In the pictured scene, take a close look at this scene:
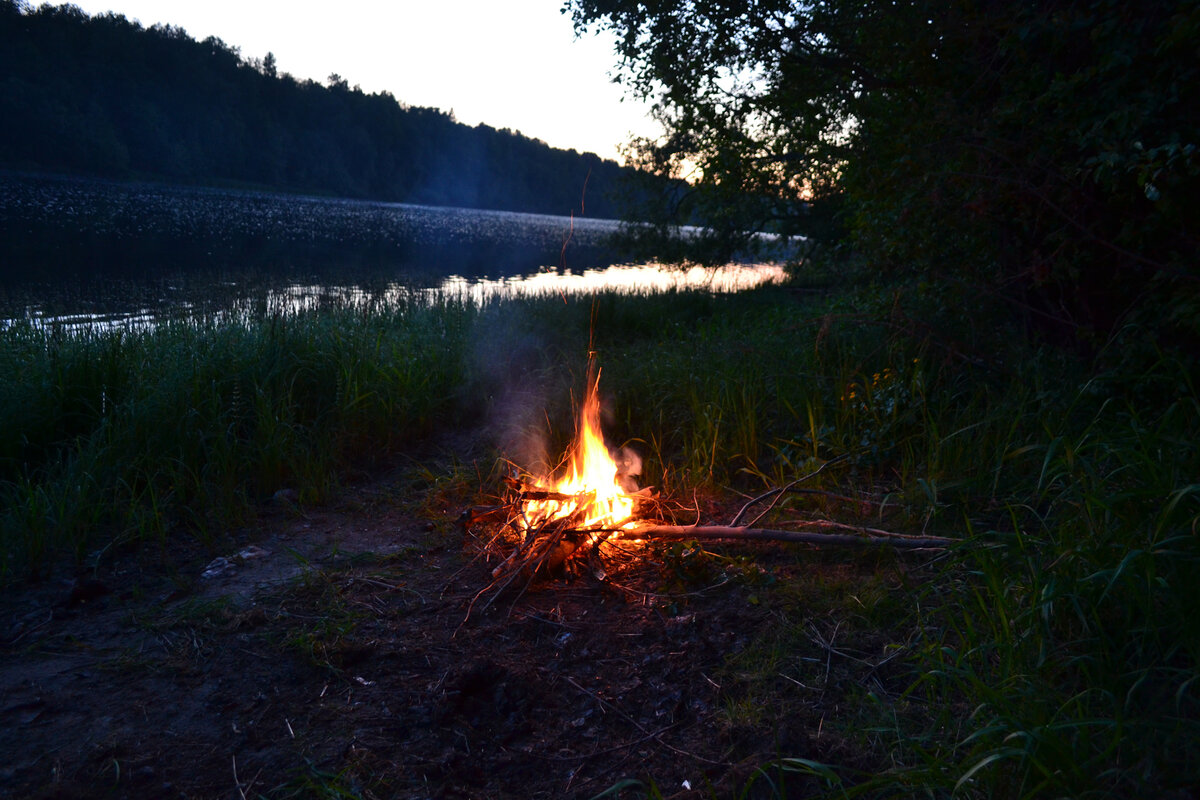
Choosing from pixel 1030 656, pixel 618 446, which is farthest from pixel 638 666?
pixel 618 446

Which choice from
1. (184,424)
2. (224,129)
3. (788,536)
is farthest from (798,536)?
(224,129)

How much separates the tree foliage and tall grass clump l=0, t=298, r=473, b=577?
3.79 metres

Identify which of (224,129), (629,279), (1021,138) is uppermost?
(224,129)

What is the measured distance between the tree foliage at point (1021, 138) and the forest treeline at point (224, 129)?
1144 centimetres

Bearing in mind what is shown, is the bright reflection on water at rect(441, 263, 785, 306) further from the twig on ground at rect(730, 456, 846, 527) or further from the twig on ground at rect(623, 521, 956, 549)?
the twig on ground at rect(623, 521, 956, 549)

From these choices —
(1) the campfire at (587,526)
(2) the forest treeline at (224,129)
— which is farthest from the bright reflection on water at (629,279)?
(1) the campfire at (587,526)

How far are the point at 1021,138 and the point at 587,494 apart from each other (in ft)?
10.0

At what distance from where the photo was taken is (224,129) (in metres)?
57.4

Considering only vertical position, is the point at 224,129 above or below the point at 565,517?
above

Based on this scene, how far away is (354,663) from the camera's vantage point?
8.42 ft

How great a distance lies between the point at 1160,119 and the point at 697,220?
1337 cm

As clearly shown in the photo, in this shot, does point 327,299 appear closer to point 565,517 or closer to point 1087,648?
point 565,517

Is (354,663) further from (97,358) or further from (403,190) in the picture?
(403,190)

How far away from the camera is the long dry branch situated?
117 inches
